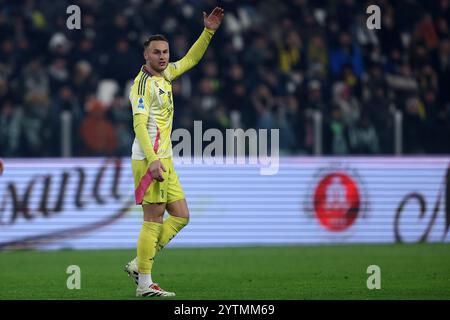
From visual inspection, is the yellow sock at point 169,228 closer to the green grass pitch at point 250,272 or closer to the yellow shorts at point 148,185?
the yellow shorts at point 148,185

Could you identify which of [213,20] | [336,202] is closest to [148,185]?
[213,20]

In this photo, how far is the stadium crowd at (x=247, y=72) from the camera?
1678 cm

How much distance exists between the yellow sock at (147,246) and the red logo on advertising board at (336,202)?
20.5 ft

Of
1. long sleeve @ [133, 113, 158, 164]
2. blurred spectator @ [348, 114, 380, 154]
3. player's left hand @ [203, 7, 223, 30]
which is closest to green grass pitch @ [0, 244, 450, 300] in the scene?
long sleeve @ [133, 113, 158, 164]

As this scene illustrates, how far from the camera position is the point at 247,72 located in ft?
59.9

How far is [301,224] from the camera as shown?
15656 millimetres

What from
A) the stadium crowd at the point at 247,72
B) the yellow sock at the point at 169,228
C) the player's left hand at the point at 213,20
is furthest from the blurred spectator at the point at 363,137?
the yellow sock at the point at 169,228

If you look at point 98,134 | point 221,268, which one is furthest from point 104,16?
point 221,268

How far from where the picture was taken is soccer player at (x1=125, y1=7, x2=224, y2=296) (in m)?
9.57

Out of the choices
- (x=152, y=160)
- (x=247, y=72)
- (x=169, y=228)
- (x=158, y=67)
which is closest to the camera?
(x=152, y=160)

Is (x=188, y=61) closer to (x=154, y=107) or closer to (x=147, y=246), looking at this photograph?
(x=154, y=107)

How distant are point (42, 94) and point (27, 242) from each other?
2.74 m

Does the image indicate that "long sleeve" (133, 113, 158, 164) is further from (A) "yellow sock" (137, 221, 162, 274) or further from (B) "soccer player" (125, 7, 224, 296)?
(A) "yellow sock" (137, 221, 162, 274)

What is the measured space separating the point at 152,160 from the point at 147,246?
2.48ft
